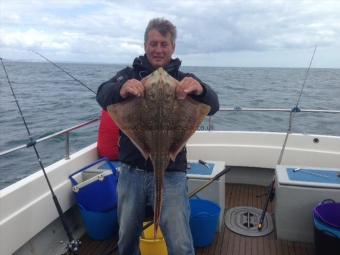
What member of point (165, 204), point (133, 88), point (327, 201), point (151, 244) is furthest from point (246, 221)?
point (133, 88)

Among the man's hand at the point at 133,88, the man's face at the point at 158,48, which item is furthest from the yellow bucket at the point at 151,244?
the man's hand at the point at 133,88

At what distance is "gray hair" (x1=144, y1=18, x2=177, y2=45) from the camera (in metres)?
2.62

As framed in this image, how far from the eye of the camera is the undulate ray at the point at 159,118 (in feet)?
7.17

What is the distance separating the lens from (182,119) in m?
2.24

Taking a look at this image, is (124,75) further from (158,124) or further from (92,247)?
(92,247)

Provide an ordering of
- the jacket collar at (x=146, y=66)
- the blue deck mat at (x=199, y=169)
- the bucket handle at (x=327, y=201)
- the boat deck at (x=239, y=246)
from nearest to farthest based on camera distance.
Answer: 1. the jacket collar at (x=146, y=66)
2. the bucket handle at (x=327, y=201)
3. the boat deck at (x=239, y=246)
4. the blue deck mat at (x=199, y=169)

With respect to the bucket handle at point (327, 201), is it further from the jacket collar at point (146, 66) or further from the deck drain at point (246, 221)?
the jacket collar at point (146, 66)

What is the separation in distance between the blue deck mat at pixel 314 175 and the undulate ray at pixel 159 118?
2488 millimetres

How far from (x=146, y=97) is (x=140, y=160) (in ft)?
2.25

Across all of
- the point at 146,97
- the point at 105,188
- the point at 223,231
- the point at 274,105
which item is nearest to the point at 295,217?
the point at 223,231

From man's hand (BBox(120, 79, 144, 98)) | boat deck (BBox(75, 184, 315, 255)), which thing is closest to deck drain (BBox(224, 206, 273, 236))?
boat deck (BBox(75, 184, 315, 255))

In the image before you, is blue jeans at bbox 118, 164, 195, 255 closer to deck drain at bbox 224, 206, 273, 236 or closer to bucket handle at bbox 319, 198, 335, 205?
bucket handle at bbox 319, 198, 335, 205

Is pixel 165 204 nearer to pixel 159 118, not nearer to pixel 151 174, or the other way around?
pixel 151 174

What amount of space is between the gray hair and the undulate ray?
54 cm
